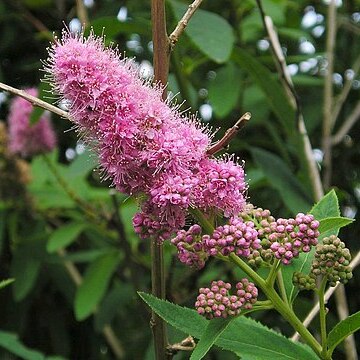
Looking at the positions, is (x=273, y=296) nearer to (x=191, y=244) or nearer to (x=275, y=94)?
(x=191, y=244)

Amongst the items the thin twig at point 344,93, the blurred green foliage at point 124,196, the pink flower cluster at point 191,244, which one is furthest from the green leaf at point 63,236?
the pink flower cluster at point 191,244

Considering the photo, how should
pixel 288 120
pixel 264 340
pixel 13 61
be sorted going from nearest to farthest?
pixel 264 340
pixel 288 120
pixel 13 61

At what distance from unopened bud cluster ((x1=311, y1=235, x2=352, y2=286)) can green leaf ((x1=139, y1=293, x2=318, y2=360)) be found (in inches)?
5.1

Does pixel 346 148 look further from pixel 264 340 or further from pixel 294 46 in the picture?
pixel 264 340

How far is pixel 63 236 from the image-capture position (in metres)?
2.16

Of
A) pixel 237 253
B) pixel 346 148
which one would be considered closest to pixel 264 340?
pixel 237 253

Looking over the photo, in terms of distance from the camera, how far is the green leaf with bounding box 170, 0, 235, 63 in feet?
5.59

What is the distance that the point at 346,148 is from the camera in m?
2.47

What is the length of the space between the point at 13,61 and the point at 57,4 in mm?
363

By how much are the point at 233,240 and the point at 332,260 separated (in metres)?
0.15

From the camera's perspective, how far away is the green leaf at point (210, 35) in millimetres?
1704

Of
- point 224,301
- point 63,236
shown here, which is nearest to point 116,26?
point 63,236

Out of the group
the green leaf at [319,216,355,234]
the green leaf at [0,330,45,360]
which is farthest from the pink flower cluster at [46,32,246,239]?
the green leaf at [0,330,45,360]

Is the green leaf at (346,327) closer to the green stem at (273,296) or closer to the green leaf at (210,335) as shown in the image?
the green stem at (273,296)
